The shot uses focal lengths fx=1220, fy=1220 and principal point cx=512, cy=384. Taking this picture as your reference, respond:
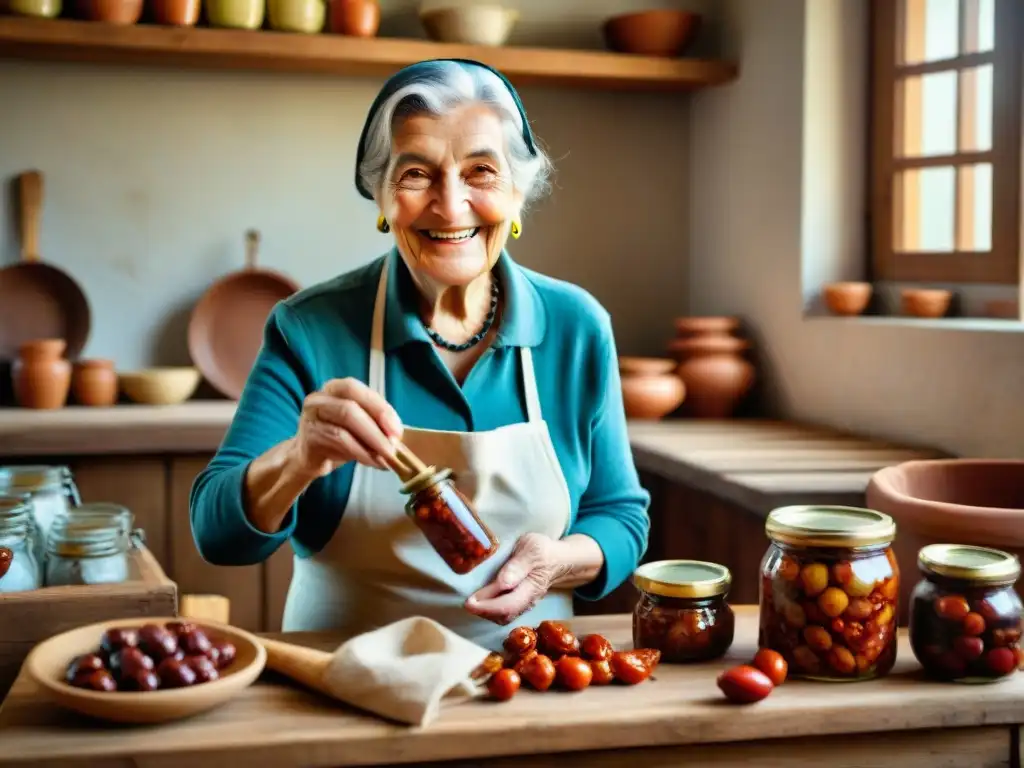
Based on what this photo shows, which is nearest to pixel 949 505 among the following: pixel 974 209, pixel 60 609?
pixel 60 609

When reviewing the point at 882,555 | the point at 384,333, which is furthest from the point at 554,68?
the point at 882,555

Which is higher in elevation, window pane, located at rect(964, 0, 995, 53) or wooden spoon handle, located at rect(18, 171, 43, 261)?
window pane, located at rect(964, 0, 995, 53)

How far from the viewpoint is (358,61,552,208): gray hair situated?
5.81 feet

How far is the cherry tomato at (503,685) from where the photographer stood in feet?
4.36

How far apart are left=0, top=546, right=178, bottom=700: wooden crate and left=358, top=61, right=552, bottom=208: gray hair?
69 cm

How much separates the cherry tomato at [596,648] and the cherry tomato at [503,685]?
119 mm

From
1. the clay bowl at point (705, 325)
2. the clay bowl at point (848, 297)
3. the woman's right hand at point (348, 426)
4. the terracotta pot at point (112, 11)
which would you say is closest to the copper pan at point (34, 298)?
the terracotta pot at point (112, 11)

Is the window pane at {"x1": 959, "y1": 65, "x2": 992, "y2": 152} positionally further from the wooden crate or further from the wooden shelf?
the wooden crate

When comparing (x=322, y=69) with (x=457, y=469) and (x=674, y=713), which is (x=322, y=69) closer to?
(x=457, y=469)

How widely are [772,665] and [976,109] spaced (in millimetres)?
2009

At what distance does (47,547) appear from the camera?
176cm

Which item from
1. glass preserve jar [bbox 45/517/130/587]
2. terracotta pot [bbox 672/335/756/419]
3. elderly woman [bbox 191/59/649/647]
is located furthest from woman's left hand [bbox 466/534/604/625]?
terracotta pot [bbox 672/335/756/419]

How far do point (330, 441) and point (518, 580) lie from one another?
14.0 inches

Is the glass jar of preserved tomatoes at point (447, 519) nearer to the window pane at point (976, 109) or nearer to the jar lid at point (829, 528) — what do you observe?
the jar lid at point (829, 528)
